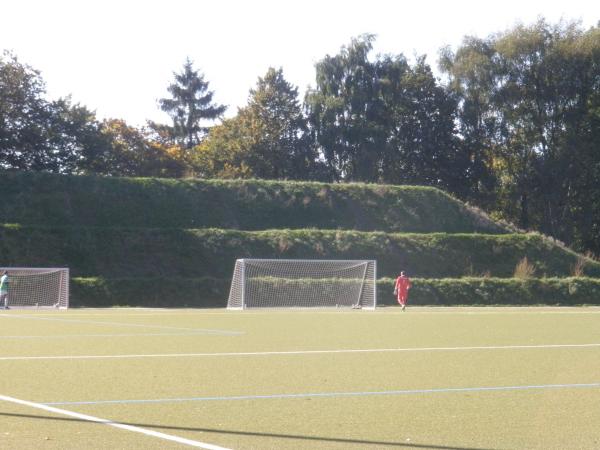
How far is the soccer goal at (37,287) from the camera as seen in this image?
42.0 metres

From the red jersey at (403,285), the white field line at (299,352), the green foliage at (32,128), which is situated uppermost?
the green foliage at (32,128)

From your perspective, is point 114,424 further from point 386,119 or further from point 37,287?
point 386,119

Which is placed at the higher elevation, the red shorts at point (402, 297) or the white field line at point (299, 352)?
the red shorts at point (402, 297)

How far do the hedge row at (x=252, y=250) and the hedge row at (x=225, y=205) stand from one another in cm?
382

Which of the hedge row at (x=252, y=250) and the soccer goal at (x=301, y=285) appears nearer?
the soccer goal at (x=301, y=285)

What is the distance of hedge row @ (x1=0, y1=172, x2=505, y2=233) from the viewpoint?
56469 mm

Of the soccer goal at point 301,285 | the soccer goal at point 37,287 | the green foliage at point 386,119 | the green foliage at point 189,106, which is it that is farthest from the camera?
the green foliage at point 189,106

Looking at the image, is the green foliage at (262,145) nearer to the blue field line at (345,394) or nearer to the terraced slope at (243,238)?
the terraced slope at (243,238)

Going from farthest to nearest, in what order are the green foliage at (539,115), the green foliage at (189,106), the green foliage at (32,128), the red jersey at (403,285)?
the green foliage at (189,106) < the green foliage at (539,115) < the green foliage at (32,128) < the red jersey at (403,285)

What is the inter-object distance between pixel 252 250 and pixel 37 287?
544 inches

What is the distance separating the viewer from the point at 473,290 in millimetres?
49000

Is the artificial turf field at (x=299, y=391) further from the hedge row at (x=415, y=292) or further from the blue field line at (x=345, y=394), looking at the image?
the hedge row at (x=415, y=292)

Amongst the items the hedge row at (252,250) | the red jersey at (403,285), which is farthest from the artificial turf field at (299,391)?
the hedge row at (252,250)

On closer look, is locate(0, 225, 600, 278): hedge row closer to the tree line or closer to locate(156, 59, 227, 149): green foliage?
the tree line
